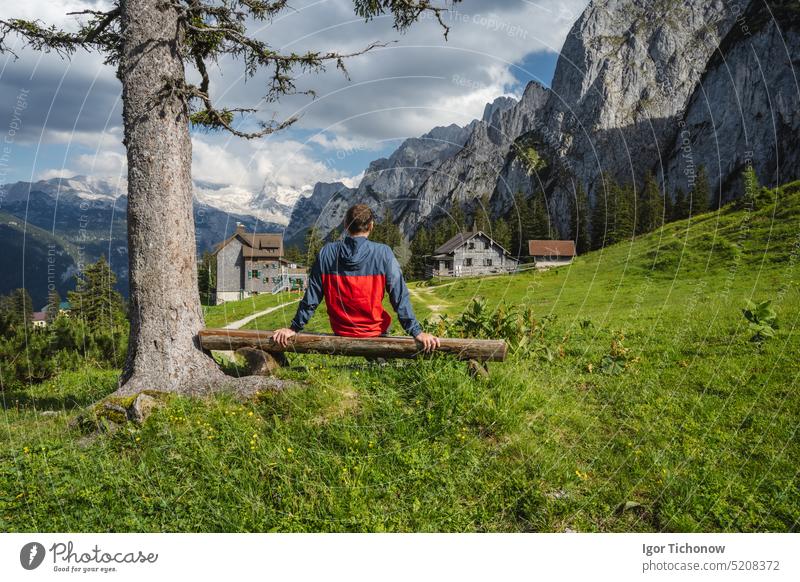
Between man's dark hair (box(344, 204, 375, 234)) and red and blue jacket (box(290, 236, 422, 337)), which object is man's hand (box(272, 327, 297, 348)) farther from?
man's dark hair (box(344, 204, 375, 234))

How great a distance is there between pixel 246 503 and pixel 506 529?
252 centimetres

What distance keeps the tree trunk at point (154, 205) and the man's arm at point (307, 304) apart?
1.39 meters

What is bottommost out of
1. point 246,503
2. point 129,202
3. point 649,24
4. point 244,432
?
point 246,503

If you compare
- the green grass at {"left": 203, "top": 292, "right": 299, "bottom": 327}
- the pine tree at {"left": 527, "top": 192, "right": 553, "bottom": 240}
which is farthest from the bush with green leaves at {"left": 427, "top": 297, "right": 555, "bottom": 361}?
the green grass at {"left": 203, "top": 292, "right": 299, "bottom": 327}

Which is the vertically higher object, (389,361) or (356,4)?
(356,4)

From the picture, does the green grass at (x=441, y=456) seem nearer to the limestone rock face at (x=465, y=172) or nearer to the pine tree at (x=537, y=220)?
the limestone rock face at (x=465, y=172)

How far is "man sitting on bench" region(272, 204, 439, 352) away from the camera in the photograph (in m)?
6.19

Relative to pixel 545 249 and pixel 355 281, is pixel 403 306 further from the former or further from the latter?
pixel 545 249

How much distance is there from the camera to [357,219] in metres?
6.15

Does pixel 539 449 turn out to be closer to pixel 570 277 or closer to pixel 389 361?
pixel 389 361

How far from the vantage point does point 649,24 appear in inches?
6713

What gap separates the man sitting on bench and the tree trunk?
1738 mm

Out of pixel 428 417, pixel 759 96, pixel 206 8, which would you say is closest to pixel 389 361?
pixel 428 417

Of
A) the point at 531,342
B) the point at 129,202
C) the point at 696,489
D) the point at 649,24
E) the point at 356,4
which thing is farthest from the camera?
the point at 649,24
